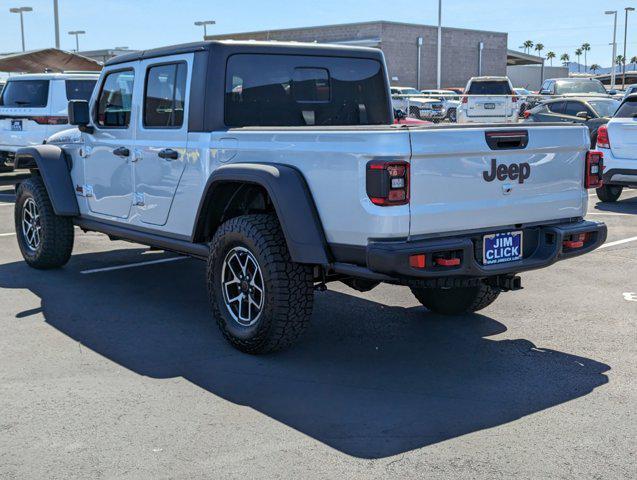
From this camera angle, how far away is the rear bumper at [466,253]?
4613 millimetres

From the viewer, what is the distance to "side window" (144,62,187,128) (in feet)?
20.2

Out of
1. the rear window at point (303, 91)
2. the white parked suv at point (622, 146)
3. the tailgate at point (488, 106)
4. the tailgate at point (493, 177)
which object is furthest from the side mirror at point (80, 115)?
the tailgate at point (488, 106)

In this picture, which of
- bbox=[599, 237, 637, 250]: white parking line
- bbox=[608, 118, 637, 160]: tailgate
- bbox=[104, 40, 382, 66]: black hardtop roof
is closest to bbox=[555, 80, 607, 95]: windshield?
bbox=[608, 118, 637, 160]: tailgate

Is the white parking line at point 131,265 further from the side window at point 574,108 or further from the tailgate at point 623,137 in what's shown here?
the side window at point 574,108

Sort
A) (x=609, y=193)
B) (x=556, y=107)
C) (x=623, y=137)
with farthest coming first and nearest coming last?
(x=556, y=107) < (x=609, y=193) < (x=623, y=137)

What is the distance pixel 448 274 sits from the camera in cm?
475

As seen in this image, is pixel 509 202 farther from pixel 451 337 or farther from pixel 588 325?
pixel 588 325

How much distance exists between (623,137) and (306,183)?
342 inches

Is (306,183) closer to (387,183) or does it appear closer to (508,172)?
(387,183)

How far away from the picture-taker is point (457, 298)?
6.37 m

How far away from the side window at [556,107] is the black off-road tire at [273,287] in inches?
646

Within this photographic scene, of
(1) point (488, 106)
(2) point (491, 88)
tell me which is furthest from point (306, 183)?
(2) point (491, 88)

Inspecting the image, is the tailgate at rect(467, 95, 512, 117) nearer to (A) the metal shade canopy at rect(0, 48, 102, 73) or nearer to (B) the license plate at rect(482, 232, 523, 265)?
(A) the metal shade canopy at rect(0, 48, 102, 73)

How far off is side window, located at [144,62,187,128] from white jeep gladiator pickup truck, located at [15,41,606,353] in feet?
0.05
